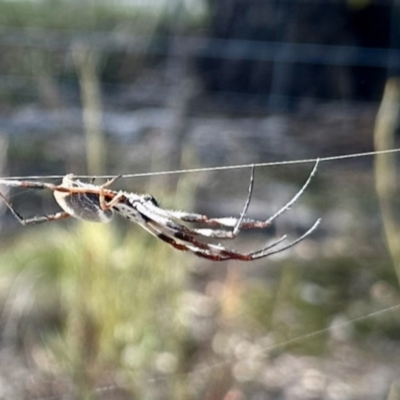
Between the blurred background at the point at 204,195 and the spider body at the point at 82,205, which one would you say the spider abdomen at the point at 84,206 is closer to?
A: the spider body at the point at 82,205

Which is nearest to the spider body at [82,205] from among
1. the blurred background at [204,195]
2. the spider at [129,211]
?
the spider at [129,211]

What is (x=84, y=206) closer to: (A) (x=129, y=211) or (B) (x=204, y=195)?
(A) (x=129, y=211)

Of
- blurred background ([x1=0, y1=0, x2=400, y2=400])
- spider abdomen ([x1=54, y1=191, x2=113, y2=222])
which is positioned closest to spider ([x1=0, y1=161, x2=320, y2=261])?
spider abdomen ([x1=54, y1=191, x2=113, y2=222])

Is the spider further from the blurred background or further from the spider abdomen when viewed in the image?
the blurred background

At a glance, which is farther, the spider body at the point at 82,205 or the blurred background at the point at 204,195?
the blurred background at the point at 204,195

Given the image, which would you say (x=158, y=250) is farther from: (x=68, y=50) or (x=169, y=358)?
(x=68, y=50)

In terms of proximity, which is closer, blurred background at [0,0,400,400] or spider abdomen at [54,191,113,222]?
spider abdomen at [54,191,113,222]

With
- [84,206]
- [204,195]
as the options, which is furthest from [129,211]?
[204,195]

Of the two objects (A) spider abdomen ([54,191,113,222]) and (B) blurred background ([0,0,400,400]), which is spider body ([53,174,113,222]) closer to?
(A) spider abdomen ([54,191,113,222])

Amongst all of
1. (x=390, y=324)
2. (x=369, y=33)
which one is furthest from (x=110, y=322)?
(x=369, y=33)
